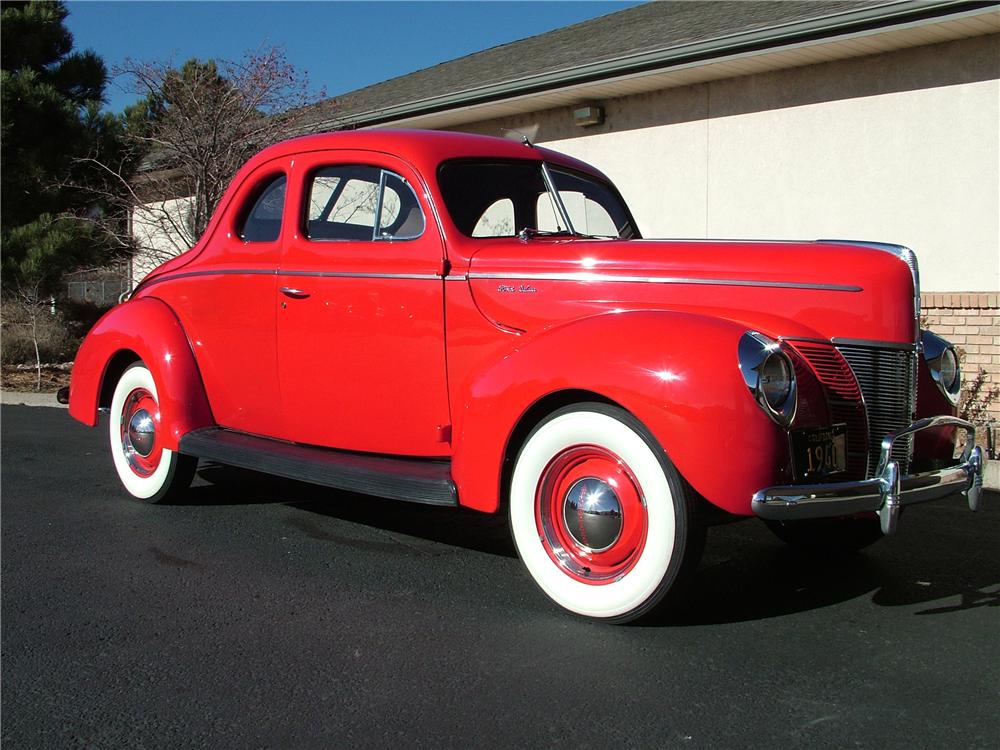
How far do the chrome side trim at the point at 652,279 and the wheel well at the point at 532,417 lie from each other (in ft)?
1.68

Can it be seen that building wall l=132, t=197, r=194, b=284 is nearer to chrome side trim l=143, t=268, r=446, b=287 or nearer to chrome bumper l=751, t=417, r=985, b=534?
chrome side trim l=143, t=268, r=446, b=287

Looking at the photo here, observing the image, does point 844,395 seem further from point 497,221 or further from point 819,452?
point 497,221

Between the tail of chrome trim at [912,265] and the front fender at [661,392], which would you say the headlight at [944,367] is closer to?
the tail of chrome trim at [912,265]

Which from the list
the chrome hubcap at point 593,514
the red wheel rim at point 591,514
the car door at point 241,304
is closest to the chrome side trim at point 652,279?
the red wheel rim at point 591,514

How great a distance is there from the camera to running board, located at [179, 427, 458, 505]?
376cm

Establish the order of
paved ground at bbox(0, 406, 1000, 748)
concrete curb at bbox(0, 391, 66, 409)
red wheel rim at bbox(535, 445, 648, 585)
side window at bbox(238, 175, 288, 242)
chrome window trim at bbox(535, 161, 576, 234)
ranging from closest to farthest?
paved ground at bbox(0, 406, 1000, 748) → red wheel rim at bbox(535, 445, 648, 585) → chrome window trim at bbox(535, 161, 576, 234) → side window at bbox(238, 175, 288, 242) → concrete curb at bbox(0, 391, 66, 409)

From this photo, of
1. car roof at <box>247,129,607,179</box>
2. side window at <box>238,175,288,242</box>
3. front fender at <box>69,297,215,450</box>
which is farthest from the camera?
front fender at <box>69,297,215,450</box>

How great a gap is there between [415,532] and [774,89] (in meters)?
6.26

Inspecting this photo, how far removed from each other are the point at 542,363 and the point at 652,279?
564mm

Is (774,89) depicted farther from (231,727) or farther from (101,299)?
(101,299)

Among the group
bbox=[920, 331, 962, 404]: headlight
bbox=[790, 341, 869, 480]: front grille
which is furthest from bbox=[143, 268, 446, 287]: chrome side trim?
bbox=[920, 331, 962, 404]: headlight

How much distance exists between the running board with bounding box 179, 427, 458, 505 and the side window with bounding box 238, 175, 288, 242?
103 cm

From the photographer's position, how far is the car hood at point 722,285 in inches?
134

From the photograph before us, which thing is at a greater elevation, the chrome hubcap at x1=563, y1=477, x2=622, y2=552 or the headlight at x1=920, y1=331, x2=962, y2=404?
the headlight at x1=920, y1=331, x2=962, y2=404
